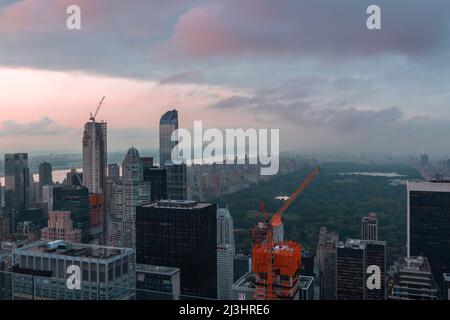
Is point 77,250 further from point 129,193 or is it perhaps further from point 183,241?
point 129,193

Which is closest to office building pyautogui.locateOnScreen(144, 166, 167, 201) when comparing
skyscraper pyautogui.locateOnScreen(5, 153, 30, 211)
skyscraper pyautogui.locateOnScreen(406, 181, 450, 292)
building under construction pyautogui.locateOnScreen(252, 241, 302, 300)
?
skyscraper pyautogui.locateOnScreen(5, 153, 30, 211)

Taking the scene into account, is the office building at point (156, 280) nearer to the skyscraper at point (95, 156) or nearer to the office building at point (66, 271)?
the office building at point (66, 271)

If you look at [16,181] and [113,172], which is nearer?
[16,181]

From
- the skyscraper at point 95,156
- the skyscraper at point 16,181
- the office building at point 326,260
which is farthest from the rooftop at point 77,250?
the skyscraper at point 16,181

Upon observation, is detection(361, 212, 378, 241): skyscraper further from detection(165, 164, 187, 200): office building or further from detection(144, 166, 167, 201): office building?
detection(144, 166, 167, 201): office building

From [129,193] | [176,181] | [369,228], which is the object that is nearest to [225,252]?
[369,228]
